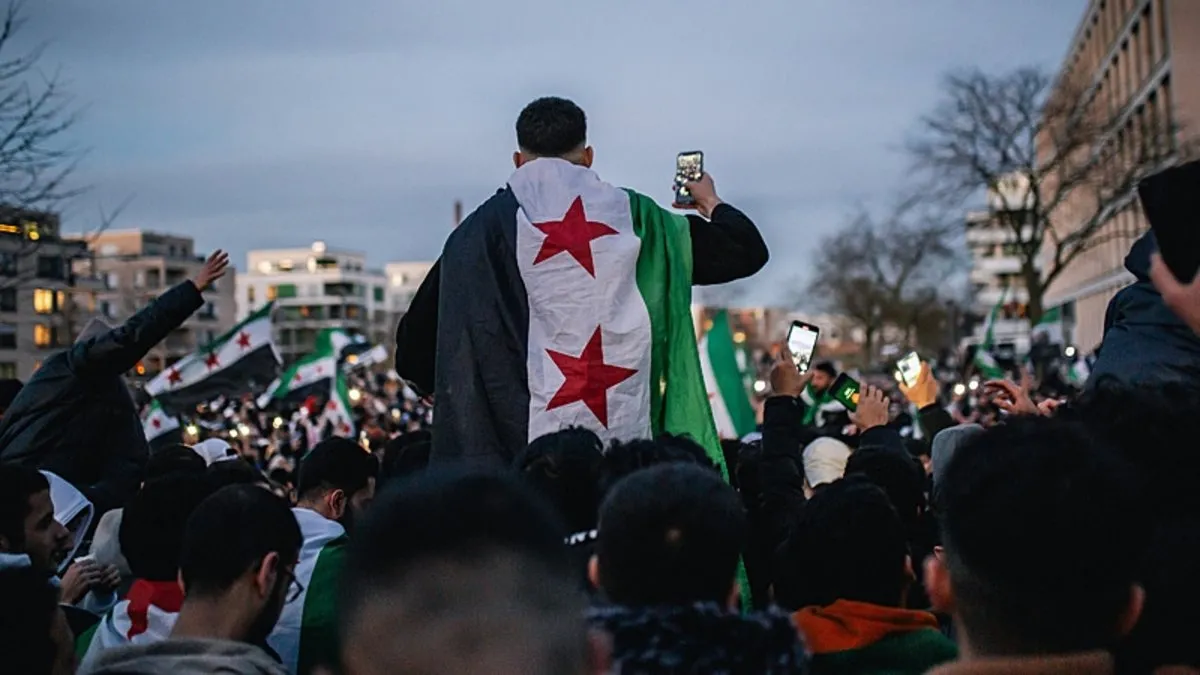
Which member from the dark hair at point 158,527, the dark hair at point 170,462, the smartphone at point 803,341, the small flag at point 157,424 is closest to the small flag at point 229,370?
the small flag at point 157,424

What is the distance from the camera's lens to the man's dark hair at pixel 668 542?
2.90 meters

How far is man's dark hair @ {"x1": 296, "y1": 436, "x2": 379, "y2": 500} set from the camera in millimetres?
5883

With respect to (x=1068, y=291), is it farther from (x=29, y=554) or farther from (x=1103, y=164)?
(x=29, y=554)

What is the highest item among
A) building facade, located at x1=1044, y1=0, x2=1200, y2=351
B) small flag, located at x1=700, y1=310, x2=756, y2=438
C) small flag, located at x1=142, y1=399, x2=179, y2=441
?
building facade, located at x1=1044, y1=0, x2=1200, y2=351

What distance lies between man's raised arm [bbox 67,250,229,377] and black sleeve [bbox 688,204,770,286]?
2775mm

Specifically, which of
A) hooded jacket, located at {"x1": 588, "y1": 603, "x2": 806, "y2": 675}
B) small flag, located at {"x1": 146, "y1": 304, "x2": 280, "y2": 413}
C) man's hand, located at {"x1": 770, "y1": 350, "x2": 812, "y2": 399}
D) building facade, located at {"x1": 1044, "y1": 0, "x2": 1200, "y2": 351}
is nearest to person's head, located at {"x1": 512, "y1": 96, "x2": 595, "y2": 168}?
man's hand, located at {"x1": 770, "y1": 350, "x2": 812, "y2": 399}

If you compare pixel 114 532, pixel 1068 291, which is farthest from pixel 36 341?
pixel 114 532

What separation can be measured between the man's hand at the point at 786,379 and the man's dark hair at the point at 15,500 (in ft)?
8.25

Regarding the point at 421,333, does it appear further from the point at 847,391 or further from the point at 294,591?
the point at 847,391

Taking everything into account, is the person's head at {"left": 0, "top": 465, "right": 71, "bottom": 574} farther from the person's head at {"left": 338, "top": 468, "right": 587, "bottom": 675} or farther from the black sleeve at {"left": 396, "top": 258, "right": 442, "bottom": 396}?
the person's head at {"left": 338, "top": 468, "right": 587, "bottom": 675}

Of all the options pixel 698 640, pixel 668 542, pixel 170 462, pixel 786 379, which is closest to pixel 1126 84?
pixel 170 462

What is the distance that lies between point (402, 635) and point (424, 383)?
3.75 meters

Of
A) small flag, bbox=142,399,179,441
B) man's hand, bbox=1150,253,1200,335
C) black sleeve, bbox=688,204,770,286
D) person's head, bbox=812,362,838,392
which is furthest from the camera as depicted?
small flag, bbox=142,399,179,441

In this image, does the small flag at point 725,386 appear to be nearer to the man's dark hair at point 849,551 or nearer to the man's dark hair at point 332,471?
the man's dark hair at point 332,471
